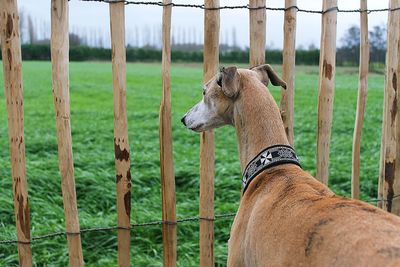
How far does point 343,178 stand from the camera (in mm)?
7336

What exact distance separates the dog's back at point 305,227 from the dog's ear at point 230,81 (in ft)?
1.69

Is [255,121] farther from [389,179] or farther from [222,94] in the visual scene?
[389,179]

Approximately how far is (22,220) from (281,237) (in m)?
1.84

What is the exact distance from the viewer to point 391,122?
186 inches

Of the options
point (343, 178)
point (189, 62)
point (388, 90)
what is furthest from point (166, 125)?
point (189, 62)

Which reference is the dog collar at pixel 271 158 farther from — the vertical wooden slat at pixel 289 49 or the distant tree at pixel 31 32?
the distant tree at pixel 31 32

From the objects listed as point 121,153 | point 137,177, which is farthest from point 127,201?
point 137,177

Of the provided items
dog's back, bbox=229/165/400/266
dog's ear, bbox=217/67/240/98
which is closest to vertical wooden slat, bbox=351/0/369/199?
dog's ear, bbox=217/67/240/98

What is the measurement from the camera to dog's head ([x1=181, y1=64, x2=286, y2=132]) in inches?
136

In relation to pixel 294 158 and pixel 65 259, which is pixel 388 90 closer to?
pixel 294 158

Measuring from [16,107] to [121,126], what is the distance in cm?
66

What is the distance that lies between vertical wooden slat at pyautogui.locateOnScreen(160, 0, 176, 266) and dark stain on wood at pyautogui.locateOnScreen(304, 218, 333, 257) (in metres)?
1.64

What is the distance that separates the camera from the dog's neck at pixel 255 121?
3.34 m

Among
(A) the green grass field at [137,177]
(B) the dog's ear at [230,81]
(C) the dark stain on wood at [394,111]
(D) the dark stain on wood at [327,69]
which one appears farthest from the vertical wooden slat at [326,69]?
(A) the green grass field at [137,177]
